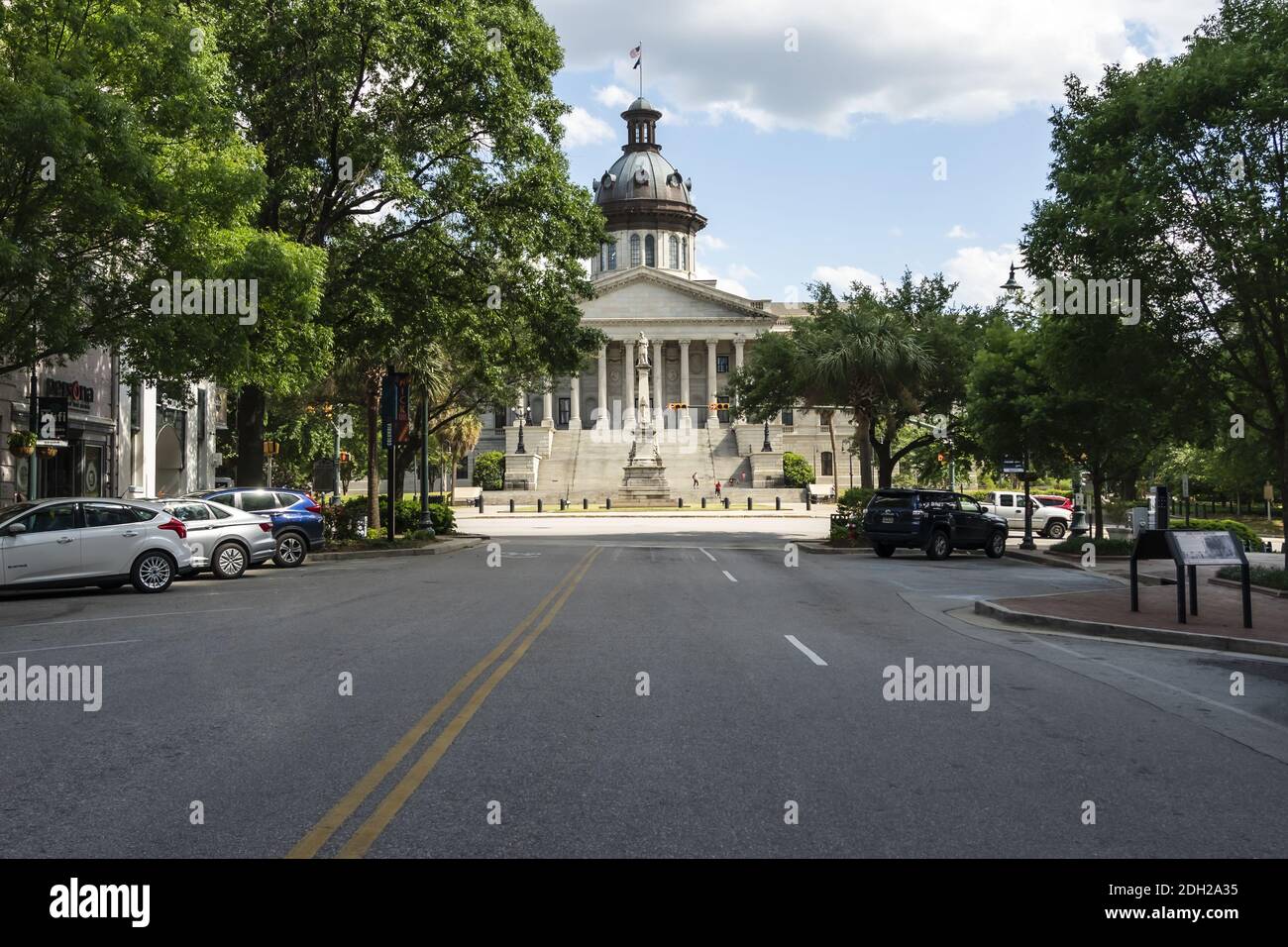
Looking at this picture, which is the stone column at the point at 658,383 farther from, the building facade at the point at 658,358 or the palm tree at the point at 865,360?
the palm tree at the point at 865,360

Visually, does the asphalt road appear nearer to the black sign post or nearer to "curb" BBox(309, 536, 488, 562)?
Answer: the black sign post

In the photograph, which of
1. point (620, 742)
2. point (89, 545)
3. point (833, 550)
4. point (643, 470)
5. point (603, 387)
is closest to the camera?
point (620, 742)

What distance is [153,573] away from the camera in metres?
18.3

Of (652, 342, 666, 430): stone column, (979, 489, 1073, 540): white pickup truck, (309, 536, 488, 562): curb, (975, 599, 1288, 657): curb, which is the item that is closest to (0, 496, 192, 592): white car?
(309, 536, 488, 562): curb

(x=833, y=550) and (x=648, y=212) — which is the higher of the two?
(x=648, y=212)

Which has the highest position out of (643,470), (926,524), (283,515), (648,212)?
(648,212)

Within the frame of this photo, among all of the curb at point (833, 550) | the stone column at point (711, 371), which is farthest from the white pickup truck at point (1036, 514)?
the stone column at point (711, 371)

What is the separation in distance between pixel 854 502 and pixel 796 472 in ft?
163

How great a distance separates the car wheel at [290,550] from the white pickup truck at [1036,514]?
25394 mm

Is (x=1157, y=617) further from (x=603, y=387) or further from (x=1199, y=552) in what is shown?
(x=603, y=387)

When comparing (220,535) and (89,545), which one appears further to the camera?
(220,535)

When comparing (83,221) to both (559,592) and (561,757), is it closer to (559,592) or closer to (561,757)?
(559,592)

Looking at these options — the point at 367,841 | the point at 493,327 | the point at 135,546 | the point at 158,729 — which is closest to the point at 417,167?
the point at 493,327

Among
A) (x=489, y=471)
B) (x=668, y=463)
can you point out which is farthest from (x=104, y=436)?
(x=489, y=471)
